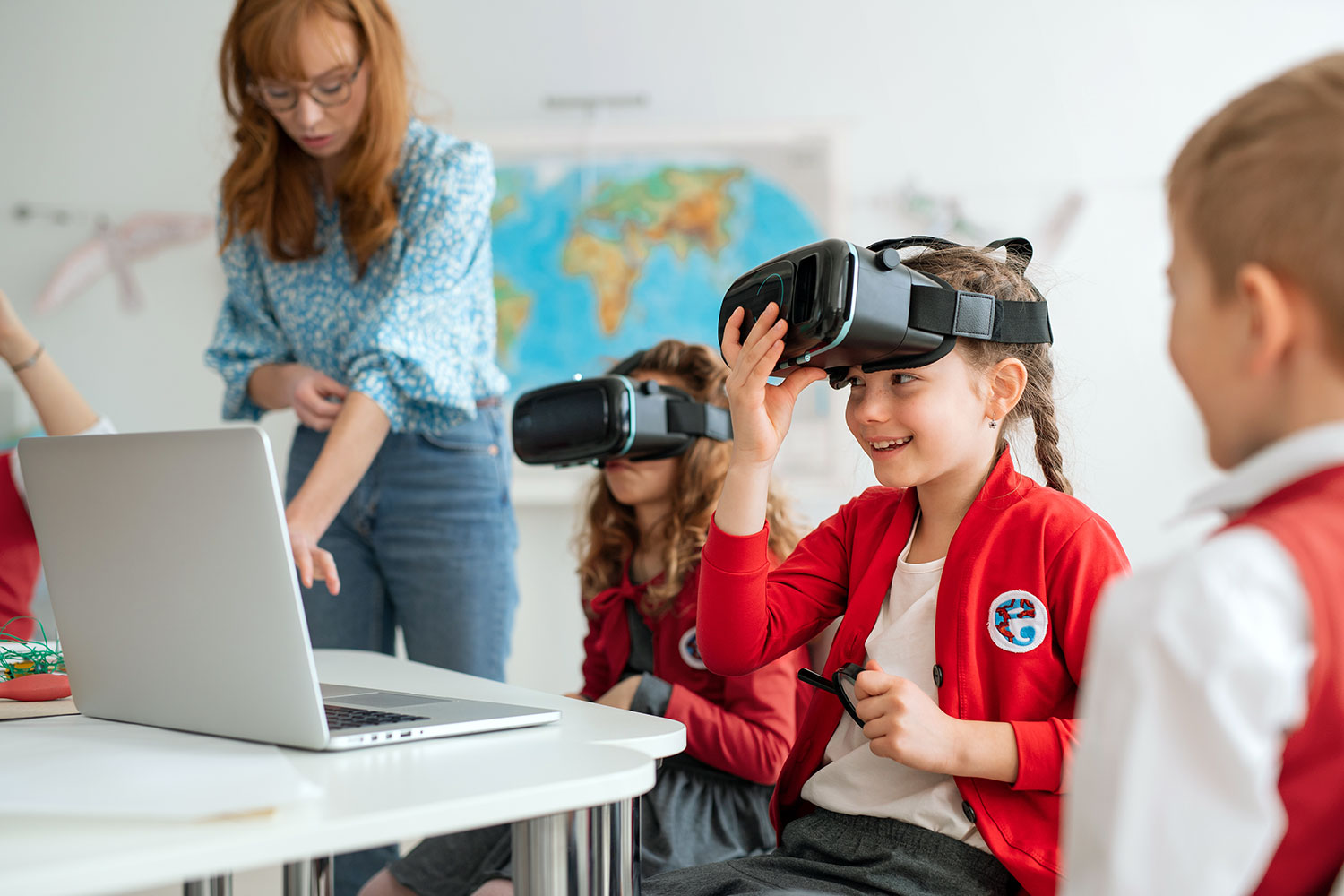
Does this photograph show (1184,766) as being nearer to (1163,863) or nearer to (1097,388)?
(1163,863)

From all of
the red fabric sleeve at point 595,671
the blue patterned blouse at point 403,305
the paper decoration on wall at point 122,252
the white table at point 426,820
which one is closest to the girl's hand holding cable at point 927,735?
the white table at point 426,820

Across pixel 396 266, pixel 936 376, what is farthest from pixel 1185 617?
pixel 396 266

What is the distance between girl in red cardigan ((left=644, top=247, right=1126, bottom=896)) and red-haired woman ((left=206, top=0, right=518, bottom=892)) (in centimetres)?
57

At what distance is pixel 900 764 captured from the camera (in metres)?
0.98

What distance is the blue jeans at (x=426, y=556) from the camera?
1551 millimetres

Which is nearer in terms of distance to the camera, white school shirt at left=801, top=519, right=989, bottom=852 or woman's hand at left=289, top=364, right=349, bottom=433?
white school shirt at left=801, top=519, right=989, bottom=852

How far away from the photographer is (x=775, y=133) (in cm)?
295

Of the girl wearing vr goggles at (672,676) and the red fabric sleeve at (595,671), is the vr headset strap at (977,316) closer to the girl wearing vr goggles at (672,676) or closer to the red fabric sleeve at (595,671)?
the girl wearing vr goggles at (672,676)

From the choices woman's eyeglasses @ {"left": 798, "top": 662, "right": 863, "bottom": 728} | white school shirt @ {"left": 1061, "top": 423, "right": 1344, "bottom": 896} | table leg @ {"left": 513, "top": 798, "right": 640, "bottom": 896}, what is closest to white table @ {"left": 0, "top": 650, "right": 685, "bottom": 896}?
table leg @ {"left": 513, "top": 798, "right": 640, "bottom": 896}

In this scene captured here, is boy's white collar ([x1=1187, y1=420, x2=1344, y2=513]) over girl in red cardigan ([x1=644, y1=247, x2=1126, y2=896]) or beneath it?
over

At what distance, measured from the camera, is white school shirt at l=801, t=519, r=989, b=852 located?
0.93 m

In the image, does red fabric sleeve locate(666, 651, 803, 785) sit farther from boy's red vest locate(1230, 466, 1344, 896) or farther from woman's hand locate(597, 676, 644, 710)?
boy's red vest locate(1230, 466, 1344, 896)

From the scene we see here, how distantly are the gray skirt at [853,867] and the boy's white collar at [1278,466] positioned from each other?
0.46 meters

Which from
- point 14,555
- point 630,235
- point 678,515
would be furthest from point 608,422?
point 630,235
